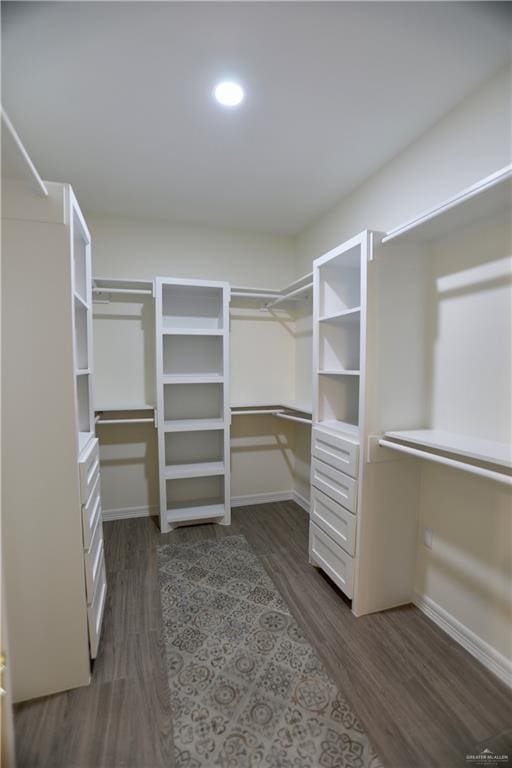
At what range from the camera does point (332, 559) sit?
83.0 inches

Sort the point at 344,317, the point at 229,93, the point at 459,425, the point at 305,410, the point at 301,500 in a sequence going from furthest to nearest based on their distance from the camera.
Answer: the point at 301,500 → the point at 305,410 → the point at 344,317 → the point at 459,425 → the point at 229,93

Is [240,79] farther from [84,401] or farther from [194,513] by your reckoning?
[194,513]

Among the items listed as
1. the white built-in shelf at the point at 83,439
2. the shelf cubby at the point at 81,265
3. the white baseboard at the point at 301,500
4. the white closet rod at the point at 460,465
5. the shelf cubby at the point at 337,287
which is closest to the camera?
the white closet rod at the point at 460,465

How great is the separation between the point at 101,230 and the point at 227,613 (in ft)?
10.1

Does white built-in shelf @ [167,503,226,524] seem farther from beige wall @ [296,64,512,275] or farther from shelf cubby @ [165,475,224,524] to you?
beige wall @ [296,64,512,275]

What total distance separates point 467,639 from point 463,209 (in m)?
2.05

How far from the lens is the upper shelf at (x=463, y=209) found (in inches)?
48.5

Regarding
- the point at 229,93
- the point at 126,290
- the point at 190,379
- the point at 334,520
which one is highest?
the point at 229,93

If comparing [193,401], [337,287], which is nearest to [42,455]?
[193,401]

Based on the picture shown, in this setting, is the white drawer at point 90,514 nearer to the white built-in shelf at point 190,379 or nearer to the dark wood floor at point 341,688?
the dark wood floor at point 341,688

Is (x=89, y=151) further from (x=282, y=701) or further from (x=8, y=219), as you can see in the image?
(x=282, y=701)

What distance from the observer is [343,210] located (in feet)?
8.73

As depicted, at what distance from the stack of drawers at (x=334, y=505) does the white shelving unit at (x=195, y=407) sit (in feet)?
→ 3.24

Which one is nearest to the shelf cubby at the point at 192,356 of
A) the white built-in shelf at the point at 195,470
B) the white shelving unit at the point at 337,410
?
the white built-in shelf at the point at 195,470
